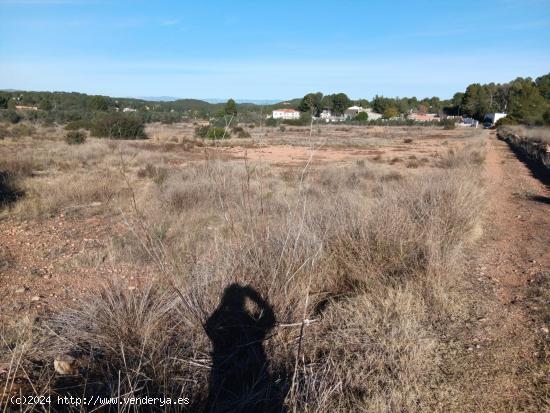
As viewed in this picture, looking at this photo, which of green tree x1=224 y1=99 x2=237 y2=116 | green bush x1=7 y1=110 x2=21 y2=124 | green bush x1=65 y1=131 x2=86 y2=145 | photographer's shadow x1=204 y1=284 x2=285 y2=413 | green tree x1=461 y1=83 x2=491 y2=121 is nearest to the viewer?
photographer's shadow x1=204 y1=284 x2=285 y2=413

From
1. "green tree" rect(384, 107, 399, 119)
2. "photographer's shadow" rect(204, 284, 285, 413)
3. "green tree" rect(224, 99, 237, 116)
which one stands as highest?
"green tree" rect(224, 99, 237, 116)

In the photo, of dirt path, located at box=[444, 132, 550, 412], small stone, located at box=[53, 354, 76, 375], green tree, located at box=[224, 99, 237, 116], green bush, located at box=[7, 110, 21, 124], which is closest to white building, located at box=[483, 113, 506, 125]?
green bush, located at box=[7, 110, 21, 124]

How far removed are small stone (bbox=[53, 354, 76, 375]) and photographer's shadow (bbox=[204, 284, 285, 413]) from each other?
41.7 inches

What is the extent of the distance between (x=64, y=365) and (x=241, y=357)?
4.51ft

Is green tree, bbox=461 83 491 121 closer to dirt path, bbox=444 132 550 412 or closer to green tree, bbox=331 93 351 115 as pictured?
green tree, bbox=331 93 351 115

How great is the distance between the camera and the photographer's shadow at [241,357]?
308 centimetres

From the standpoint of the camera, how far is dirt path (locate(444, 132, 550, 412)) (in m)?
3.25

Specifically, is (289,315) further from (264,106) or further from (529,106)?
(529,106)

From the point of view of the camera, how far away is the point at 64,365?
3.22 m

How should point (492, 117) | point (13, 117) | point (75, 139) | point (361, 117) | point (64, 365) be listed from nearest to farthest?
point (64, 365)
point (75, 139)
point (13, 117)
point (492, 117)
point (361, 117)

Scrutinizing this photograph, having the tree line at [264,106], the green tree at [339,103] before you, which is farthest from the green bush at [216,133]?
the green tree at [339,103]

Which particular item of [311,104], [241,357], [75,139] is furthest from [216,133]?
[75,139]

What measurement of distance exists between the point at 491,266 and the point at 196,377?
15.5ft

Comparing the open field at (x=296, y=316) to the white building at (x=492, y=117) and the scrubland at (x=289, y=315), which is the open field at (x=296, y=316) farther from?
the white building at (x=492, y=117)
